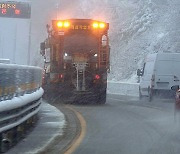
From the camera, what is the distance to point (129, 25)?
6425 cm

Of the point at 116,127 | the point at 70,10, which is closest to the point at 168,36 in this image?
the point at 70,10

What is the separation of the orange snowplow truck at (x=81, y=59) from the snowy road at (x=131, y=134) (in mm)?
5723

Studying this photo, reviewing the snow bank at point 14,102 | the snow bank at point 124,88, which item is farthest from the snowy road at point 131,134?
the snow bank at point 124,88

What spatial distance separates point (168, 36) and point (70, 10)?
82.9 feet

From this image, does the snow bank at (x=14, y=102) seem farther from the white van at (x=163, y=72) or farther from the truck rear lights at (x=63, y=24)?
the white van at (x=163, y=72)

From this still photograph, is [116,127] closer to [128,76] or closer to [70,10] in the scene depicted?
[128,76]

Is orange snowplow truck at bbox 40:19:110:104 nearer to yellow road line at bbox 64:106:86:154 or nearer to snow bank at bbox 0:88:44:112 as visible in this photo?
yellow road line at bbox 64:106:86:154

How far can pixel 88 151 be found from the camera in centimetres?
1038

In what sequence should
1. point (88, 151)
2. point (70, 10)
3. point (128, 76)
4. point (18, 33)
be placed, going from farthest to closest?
1. point (70, 10)
2. point (128, 76)
3. point (18, 33)
4. point (88, 151)

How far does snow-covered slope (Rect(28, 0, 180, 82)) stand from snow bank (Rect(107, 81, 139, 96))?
10.9m

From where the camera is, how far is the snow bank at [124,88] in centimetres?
3942

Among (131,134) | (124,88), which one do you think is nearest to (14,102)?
(131,134)

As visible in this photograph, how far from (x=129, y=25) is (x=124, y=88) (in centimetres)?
2396

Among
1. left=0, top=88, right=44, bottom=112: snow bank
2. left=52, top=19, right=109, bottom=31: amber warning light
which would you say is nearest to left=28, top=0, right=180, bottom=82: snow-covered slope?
left=52, top=19, right=109, bottom=31: amber warning light
